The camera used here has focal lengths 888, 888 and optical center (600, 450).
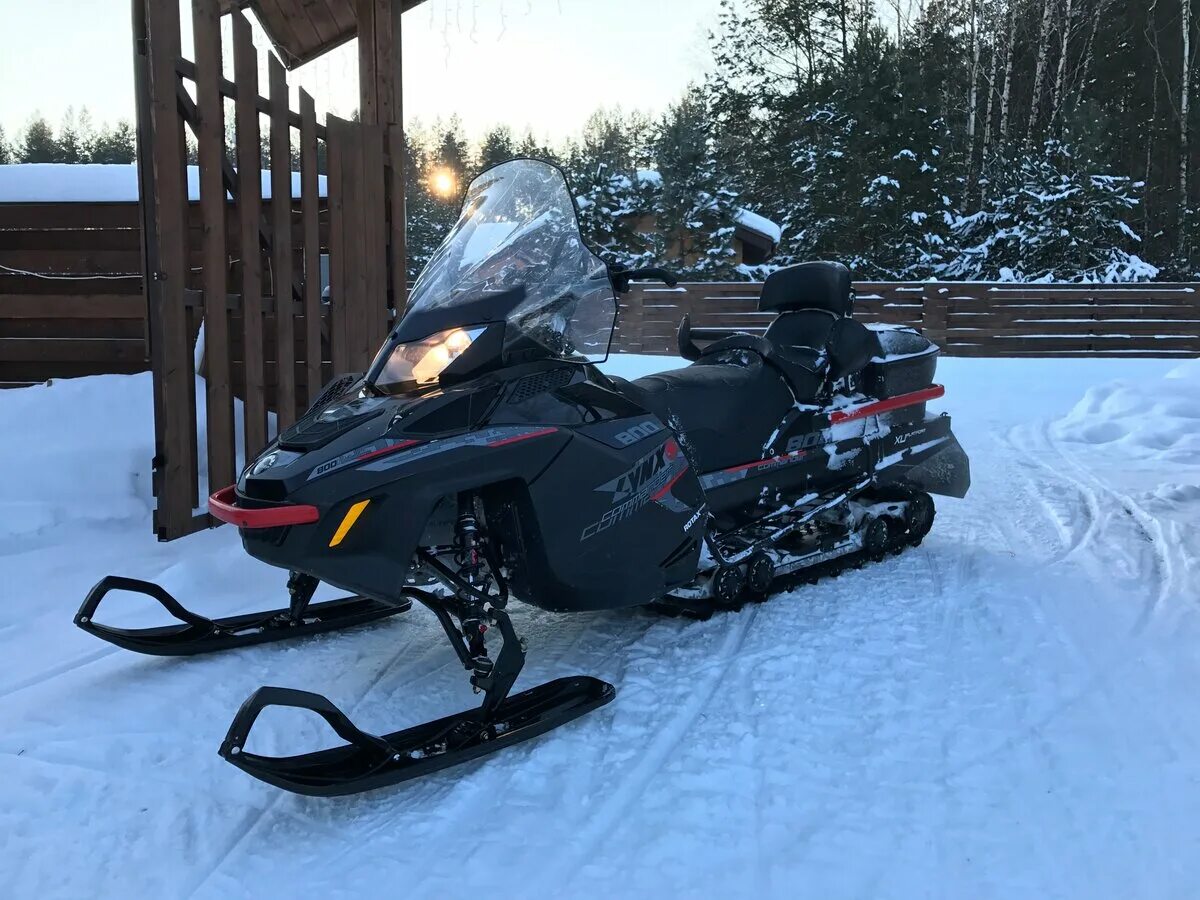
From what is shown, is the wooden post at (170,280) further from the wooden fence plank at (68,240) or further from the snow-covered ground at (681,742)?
the wooden fence plank at (68,240)

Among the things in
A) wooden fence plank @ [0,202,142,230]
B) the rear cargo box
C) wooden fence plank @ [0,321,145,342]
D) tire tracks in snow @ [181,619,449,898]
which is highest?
wooden fence plank @ [0,202,142,230]

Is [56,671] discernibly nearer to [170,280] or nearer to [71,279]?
[170,280]

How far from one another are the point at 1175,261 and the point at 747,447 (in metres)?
21.2

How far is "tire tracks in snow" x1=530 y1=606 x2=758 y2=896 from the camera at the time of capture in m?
1.83

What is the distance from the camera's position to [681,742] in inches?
93.0

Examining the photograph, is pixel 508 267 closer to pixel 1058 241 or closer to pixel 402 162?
pixel 402 162

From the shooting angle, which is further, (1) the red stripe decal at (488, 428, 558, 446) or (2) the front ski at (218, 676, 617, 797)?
(1) the red stripe decal at (488, 428, 558, 446)

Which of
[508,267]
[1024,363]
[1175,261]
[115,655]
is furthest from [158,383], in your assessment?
[1175,261]

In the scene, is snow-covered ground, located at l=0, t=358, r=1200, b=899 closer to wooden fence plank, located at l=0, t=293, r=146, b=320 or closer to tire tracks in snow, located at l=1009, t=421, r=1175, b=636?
tire tracks in snow, located at l=1009, t=421, r=1175, b=636

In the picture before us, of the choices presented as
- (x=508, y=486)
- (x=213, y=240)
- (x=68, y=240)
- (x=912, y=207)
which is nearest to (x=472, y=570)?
(x=508, y=486)

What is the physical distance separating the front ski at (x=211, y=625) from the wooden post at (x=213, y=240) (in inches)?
57.1

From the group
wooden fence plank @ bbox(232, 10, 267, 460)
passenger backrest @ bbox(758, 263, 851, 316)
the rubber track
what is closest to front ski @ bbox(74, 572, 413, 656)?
the rubber track

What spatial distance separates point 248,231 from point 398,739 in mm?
3038

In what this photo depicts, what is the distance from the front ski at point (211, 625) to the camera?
2.65 meters
